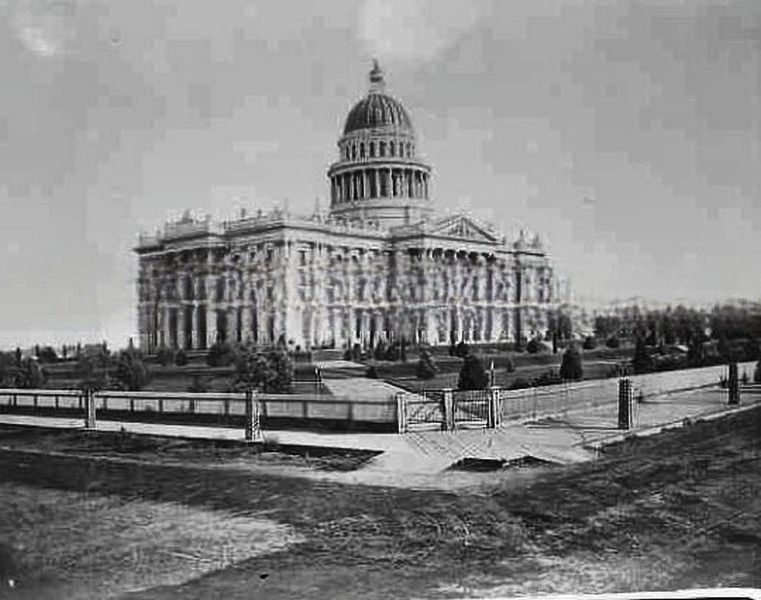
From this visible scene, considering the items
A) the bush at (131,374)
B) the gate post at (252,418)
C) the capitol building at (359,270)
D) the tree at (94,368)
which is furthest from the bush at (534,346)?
the tree at (94,368)

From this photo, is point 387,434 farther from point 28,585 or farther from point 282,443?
point 28,585

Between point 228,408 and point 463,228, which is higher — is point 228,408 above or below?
below

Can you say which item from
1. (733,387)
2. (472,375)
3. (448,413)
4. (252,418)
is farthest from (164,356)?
(733,387)

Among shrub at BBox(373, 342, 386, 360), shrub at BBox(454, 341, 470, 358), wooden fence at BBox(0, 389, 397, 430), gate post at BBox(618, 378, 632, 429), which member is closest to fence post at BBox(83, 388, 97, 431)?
wooden fence at BBox(0, 389, 397, 430)

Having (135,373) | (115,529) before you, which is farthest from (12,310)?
(115,529)

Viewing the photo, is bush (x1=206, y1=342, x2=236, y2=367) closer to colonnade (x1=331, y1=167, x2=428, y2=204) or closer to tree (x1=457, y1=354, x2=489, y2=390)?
colonnade (x1=331, y1=167, x2=428, y2=204)

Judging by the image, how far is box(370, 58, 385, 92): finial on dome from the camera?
391 centimetres

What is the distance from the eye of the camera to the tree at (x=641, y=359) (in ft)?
14.5

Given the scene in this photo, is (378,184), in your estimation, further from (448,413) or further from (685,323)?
(685,323)

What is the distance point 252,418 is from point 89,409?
65 cm

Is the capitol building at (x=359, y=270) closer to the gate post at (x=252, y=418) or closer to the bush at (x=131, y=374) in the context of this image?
the bush at (x=131, y=374)

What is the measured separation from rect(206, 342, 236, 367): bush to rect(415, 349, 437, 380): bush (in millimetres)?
797

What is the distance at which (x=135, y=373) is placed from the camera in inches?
147

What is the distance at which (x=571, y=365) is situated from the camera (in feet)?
14.0
